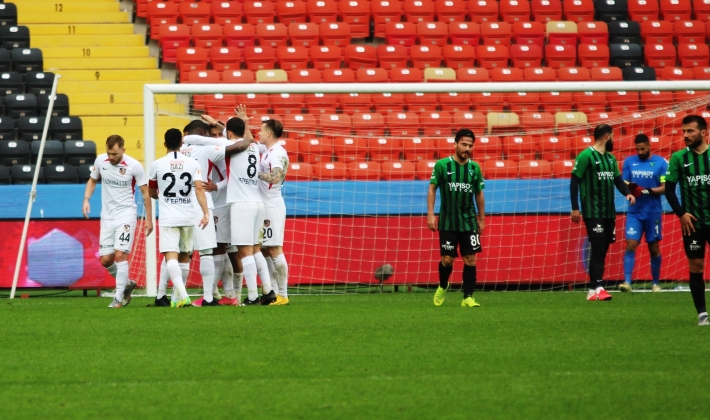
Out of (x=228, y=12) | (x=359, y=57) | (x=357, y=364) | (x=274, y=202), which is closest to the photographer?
(x=357, y=364)

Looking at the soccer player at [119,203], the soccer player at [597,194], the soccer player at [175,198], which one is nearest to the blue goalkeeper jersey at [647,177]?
the soccer player at [597,194]

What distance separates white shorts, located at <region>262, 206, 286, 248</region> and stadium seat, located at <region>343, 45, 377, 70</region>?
8554 millimetres

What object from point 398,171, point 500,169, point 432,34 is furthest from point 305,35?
point 500,169

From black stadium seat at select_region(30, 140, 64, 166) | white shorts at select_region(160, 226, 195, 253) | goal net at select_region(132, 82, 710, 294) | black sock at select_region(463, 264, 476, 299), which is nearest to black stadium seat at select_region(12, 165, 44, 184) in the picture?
black stadium seat at select_region(30, 140, 64, 166)

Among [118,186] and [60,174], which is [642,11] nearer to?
[60,174]

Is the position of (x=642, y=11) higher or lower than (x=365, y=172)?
higher

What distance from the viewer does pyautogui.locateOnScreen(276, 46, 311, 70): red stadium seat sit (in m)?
19.1

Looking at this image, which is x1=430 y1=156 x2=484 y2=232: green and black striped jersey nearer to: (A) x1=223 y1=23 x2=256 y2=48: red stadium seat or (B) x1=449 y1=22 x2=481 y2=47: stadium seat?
(A) x1=223 y1=23 x2=256 y2=48: red stadium seat

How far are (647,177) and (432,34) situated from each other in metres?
8.11

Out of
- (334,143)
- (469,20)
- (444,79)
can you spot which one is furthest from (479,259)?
(469,20)

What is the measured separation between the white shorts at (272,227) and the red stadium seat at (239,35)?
29.8 ft

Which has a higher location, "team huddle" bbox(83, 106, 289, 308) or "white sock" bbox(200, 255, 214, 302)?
"team huddle" bbox(83, 106, 289, 308)

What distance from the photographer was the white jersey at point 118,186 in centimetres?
1081

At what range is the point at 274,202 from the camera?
11.2 metres
